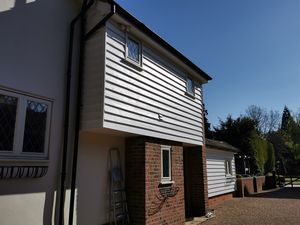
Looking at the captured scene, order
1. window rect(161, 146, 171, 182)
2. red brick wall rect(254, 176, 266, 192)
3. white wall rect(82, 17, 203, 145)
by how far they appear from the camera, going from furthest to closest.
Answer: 1. red brick wall rect(254, 176, 266, 192)
2. window rect(161, 146, 171, 182)
3. white wall rect(82, 17, 203, 145)

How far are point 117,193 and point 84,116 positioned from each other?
233 cm

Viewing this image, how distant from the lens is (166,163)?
29.6 feet

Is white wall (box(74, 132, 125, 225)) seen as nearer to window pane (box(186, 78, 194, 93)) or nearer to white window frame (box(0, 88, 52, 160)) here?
white window frame (box(0, 88, 52, 160))

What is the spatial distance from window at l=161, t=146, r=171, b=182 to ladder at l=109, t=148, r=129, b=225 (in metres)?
1.47

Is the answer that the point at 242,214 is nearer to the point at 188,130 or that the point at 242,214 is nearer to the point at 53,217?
the point at 188,130

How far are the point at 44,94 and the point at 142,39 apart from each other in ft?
11.2

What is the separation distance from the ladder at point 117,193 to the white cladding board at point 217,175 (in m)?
6.64

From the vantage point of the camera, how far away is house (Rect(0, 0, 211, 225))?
17.3 feet

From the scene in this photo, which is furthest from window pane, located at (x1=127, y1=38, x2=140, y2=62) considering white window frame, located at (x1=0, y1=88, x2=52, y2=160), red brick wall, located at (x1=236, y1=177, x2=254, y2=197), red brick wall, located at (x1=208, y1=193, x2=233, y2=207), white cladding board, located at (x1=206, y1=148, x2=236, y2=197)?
red brick wall, located at (x1=236, y1=177, x2=254, y2=197)

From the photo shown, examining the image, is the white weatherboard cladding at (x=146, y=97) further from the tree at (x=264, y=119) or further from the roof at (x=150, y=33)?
the tree at (x=264, y=119)

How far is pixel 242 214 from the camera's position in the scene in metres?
11.0

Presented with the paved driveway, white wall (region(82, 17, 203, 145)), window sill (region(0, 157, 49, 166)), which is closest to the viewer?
window sill (region(0, 157, 49, 166))

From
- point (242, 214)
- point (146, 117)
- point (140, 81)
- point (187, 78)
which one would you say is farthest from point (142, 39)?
point (242, 214)

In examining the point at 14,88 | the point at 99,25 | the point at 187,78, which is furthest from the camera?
the point at 187,78
